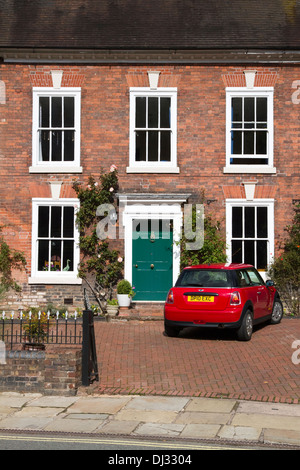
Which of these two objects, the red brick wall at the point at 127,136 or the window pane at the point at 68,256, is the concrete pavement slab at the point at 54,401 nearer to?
the window pane at the point at 68,256

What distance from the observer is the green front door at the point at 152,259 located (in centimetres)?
1639

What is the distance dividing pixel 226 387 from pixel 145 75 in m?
10.4

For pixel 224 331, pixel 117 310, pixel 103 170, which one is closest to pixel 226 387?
pixel 224 331

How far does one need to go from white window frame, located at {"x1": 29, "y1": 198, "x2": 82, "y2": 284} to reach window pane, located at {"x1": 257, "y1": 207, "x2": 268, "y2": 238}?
5.06 m

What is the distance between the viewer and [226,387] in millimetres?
8766

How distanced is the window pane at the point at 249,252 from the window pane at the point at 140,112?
4406 mm

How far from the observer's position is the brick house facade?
16344 millimetres

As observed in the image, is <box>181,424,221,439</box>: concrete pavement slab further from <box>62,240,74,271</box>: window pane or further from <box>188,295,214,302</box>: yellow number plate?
<box>62,240,74,271</box>: window pane

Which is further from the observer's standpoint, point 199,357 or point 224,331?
point 224,331

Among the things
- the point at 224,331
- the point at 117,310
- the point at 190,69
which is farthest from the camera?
the point at 190,69

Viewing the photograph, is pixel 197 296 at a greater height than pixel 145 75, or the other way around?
pixel 145 75

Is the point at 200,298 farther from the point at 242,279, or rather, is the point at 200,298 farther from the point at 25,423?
the point at 25,423

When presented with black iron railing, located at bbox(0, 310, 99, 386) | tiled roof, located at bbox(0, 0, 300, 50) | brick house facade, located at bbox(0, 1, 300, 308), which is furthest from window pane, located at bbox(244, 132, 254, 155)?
black iron railing, located at bbox(0, 310, 99, 386)

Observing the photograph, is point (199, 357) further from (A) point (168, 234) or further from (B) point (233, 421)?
(A) point (168, 234)
